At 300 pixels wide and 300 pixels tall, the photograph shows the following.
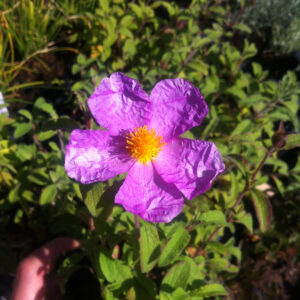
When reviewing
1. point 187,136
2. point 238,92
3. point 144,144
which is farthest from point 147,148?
point 238,92

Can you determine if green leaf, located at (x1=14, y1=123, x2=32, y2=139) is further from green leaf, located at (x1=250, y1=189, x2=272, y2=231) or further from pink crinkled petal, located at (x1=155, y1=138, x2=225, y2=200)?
green leaf, located at (x1=250, y1=189, x2=272, y2=231)

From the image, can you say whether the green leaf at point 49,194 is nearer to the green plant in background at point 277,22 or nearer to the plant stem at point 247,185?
the plant stem at point 247,185

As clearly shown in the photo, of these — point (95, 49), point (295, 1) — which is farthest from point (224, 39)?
point (95, 49)

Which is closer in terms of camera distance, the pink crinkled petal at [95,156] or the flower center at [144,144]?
the pink crinkled petal at [95,156]

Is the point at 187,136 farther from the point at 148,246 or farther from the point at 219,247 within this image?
the point at 219,247

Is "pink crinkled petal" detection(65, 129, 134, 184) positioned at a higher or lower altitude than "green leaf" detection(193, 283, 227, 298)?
higher

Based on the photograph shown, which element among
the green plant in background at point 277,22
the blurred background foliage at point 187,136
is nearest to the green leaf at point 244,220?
the blurred background foliage at point 187,136

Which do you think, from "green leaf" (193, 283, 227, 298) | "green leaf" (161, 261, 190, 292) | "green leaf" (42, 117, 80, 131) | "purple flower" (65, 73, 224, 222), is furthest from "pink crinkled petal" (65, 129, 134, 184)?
"green leaf" (193, 283, 227, 298)

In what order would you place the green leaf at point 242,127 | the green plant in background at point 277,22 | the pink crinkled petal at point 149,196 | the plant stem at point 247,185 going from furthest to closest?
the green plant in background at point 277,22, the green leaf at point 242,127, the plant stem at point 247,185, the pink crinkled petal at point 149,196

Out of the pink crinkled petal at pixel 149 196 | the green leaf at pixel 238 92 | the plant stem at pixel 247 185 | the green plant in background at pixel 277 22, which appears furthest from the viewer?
the green plant in background at pixel 277 22
